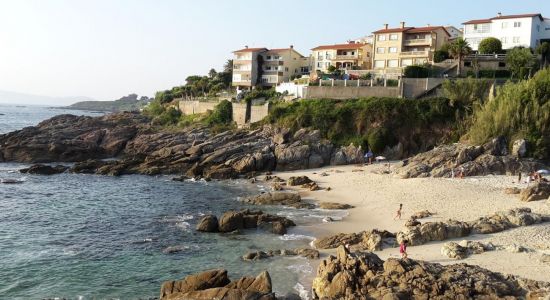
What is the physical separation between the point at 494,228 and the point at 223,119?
50073mm

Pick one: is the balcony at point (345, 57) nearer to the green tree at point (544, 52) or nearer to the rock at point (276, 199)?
the green tree at point (544, 52)

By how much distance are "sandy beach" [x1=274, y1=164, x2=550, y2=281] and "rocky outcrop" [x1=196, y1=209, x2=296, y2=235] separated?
91.3 inches

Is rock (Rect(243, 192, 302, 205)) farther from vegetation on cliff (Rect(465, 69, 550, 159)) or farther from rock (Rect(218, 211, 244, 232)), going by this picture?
vegetation on cliff (Rect(465, 69, 550, 159))

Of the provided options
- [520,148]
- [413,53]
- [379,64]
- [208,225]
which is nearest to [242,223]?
[208,225]

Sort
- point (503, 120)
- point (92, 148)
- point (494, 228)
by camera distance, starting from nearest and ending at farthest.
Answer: point (494, 228) → point (503, 120) → point (92, 148)

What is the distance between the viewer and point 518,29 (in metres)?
72.6

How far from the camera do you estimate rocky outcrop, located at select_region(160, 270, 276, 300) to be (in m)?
18.4

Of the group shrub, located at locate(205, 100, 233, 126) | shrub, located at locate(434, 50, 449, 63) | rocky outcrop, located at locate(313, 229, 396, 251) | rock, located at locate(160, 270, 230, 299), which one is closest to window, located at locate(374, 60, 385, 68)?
shrub, located at locate(434, 50, 449, 63)

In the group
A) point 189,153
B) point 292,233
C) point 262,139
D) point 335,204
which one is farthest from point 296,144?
point 292,233

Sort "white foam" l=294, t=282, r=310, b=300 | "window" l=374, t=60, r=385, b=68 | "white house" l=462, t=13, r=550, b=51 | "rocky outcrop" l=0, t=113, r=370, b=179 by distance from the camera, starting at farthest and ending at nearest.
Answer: "window" l=374, t=60, r=385, b=68
"white house" l=462, t=13, r=550, b=51
"rocky outcrop" l=0, t=113, r=370, b=179
"white foam" l=294, t=282, r=310, b=300

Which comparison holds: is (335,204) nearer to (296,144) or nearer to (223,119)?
(296,144)

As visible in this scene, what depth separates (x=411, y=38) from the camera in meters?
76.4

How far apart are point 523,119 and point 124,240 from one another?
4055cm

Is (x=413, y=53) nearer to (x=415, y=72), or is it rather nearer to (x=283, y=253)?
(x=415, y=72)
